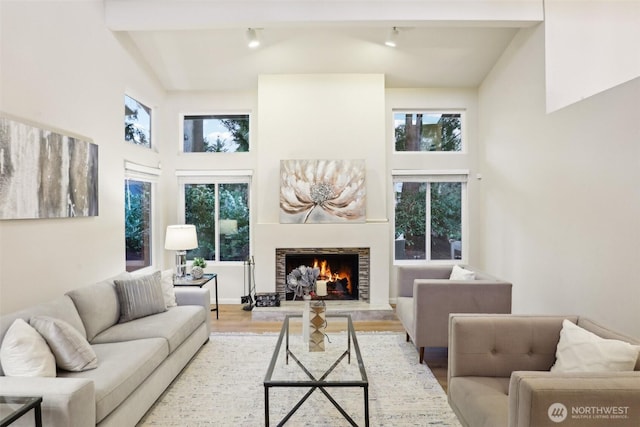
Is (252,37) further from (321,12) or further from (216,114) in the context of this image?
(216,114)

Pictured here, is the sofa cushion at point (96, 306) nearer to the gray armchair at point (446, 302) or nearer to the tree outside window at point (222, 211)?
the tree outside window at point (222, 211)

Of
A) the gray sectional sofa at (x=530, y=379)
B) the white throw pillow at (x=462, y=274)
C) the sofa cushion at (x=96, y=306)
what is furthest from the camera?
the white throw pillow at (x=462, y=274)

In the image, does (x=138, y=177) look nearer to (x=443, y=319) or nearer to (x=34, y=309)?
(x=34, y=309)

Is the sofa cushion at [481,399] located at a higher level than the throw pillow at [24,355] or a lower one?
lower

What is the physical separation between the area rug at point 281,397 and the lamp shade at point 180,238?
4.83ft

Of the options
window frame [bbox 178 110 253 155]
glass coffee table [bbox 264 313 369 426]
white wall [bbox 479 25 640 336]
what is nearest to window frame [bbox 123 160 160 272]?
window frame [bbox 178 110 253 155]

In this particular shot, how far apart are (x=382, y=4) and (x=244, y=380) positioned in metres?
4.01

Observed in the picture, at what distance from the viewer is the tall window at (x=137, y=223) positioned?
4355 mm

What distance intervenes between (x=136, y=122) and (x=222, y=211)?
5.59 feet

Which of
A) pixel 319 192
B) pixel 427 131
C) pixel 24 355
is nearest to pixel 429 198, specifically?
pixel 427 131

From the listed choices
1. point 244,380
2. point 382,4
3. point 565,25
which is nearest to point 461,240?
point 565,25

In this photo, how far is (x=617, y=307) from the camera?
281cm


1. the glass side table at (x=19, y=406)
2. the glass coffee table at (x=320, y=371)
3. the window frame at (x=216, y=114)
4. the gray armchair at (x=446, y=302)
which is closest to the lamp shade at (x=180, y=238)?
the window frame at (x=216, y=114)

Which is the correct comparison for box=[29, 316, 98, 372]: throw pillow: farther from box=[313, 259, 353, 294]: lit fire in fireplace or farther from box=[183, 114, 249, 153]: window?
box=[183, 114, 249, 153]: window
